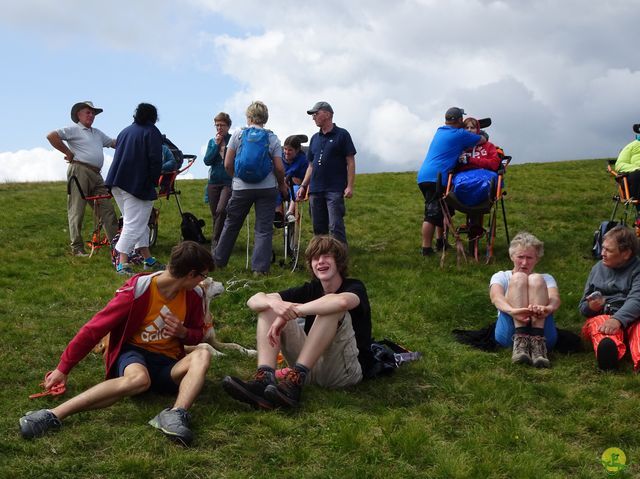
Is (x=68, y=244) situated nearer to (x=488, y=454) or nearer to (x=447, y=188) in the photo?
(x=447, y=188)

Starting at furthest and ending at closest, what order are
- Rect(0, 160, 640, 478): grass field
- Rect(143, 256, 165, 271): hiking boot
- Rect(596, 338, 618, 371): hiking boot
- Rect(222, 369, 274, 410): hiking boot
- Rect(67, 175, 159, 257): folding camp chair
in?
Rect(67, 175, 159, 257): folding camp chair → Rect(143, 256, 165, 271): hiking boot → Rect(596, 338, 618, 371): hiking boot → Rect(222, 369, 274, 410): hiking boot → Rect(0, 160, 640, 478): grass field

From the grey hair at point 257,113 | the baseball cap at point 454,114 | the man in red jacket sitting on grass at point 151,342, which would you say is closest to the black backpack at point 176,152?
the grey hair at point 257,113

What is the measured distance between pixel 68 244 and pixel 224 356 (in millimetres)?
7094

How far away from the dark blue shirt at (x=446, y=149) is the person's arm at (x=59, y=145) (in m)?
5.38

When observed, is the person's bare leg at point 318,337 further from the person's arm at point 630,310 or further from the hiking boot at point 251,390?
the person's arm at point 630,310

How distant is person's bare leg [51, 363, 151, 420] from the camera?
480cm

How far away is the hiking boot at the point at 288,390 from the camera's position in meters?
5.04

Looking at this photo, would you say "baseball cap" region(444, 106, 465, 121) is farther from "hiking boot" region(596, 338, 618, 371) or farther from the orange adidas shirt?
the orange adidas shirt

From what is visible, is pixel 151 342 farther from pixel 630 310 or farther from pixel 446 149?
pixel 446 149

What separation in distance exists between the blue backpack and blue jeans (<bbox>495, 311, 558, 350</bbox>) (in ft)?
13.4

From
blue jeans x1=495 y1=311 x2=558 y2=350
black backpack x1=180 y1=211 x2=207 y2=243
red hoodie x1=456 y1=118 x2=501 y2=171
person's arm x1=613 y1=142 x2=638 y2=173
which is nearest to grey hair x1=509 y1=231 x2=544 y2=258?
blue jeans x1=495 y1=311 x2=558 y2=350

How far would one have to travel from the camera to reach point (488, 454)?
4480mm

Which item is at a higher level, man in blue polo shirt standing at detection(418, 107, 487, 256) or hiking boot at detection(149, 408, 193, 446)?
man in blue polo shirt standing at detection(418, 107, 487, 256)

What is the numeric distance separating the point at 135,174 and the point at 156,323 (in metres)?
4.96
